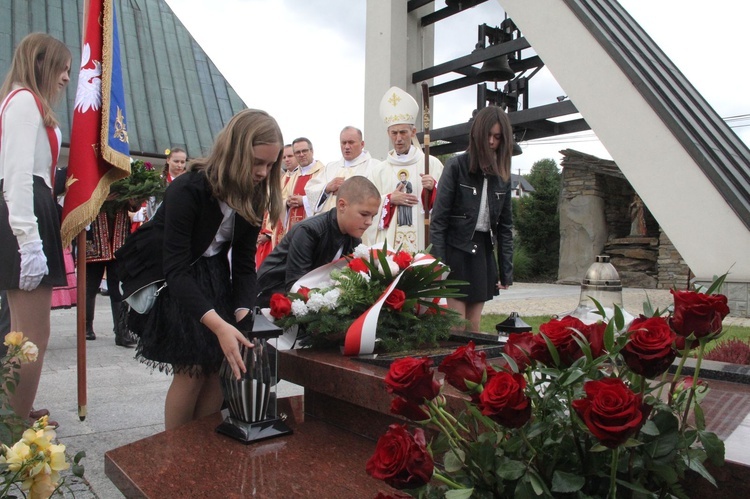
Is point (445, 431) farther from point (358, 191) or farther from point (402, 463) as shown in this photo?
point (358, 191)

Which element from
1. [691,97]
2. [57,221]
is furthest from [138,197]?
[691,97]

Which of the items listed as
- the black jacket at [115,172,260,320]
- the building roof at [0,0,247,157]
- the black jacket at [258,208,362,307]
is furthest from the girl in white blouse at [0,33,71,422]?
the building roof at [0,0,247,157]

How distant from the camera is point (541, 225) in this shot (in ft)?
60.0

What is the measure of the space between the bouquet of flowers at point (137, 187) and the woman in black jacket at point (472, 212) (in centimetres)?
263

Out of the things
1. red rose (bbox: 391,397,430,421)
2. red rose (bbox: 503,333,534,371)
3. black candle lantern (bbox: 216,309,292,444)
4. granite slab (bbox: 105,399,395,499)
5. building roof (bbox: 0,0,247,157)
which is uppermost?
building roof (bbox: 0,0,247,157)

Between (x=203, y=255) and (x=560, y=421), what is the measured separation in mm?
1702

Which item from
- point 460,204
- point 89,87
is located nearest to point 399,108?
point 460,204

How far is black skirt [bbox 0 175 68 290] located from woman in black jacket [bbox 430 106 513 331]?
1.98m

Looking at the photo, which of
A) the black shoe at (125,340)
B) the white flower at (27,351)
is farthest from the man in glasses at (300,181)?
the white flower at (27,351)

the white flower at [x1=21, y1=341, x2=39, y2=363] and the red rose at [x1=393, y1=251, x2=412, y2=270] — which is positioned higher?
the red rose at [x1=393, y1=251, x2=412, y2=270]

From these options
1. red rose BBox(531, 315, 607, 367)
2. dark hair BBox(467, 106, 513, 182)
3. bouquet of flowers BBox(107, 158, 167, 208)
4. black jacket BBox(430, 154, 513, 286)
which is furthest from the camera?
bouquet of flowers BBox(107, 158, 167, 208)

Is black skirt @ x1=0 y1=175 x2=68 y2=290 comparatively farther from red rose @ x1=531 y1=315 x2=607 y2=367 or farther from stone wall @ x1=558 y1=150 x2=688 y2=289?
stone wall @ x1=558 y1=150 x2=688 y2=289

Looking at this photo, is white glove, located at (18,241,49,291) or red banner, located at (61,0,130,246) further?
red banner, located at (61,0,130,246)

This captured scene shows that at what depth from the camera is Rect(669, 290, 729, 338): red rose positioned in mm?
968
